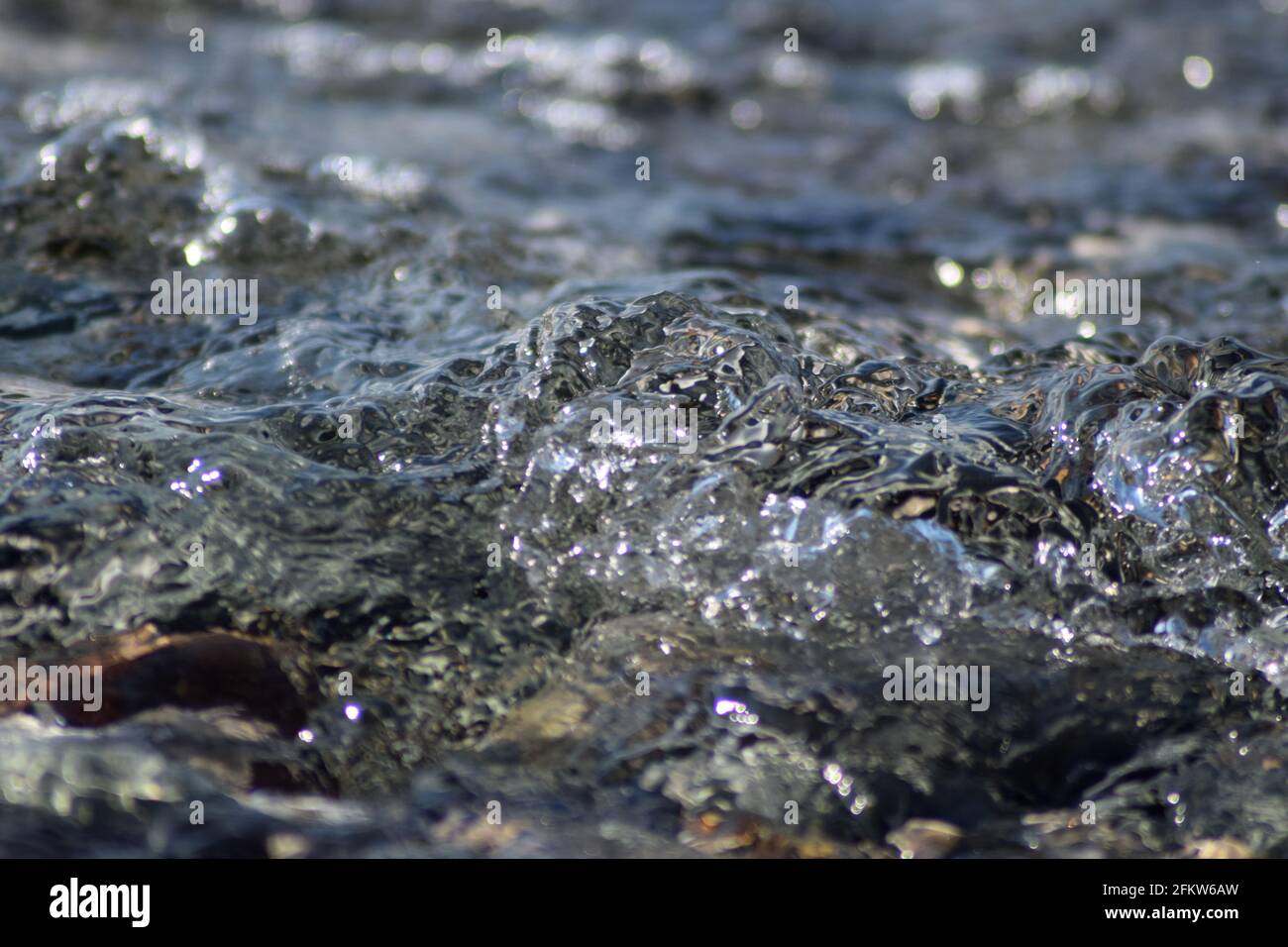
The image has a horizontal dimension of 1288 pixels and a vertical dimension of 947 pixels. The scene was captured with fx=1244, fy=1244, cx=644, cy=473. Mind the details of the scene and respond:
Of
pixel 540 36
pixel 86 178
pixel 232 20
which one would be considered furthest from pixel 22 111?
pixel 540 36

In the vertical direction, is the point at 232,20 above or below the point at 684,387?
above

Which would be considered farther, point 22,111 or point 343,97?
point 343,97

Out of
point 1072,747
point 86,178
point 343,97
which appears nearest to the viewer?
point 1072,747
